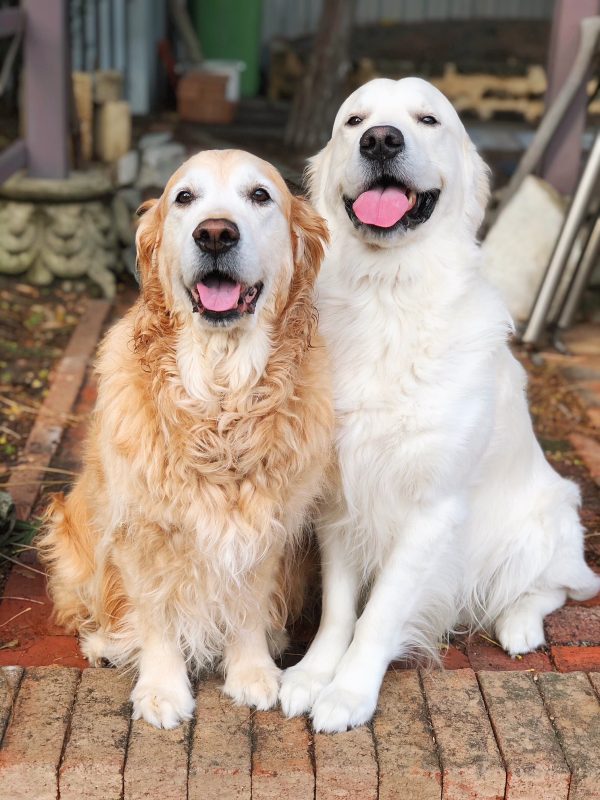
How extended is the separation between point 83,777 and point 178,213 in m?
1.23

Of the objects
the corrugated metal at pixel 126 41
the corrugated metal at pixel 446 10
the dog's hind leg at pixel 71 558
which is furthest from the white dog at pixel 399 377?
the corrugated metal at pixel 446 10

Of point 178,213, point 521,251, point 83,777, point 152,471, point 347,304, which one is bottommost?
point 521,251

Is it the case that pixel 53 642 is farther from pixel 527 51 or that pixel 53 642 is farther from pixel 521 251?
pixel 527 51

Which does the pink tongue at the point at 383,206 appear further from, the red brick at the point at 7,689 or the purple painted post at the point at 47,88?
the purple painted post at the point at 47,88

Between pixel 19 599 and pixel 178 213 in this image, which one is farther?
pixel 19 599

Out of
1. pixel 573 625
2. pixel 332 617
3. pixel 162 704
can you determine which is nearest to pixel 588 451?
pixel 573 625

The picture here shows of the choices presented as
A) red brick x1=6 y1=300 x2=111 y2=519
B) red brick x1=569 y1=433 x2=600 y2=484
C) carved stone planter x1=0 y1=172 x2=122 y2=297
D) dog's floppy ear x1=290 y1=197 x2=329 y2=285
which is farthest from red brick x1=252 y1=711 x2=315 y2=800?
carved stone planter x1=0 y1=172 x2=122 y2=297

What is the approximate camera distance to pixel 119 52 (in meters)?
8.50

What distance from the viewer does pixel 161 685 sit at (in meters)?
2.48

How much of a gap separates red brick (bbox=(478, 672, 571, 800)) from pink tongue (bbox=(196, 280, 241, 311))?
1081 mm

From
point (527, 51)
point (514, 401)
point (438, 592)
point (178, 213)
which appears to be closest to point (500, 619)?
point (438, 592)

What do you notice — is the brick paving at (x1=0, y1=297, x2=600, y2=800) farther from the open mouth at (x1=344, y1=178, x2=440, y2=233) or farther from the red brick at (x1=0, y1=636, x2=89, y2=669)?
the open mouth at (x1=344, y1=178, x2=440, y2=233)

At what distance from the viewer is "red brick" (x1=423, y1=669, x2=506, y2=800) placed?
2260 mm

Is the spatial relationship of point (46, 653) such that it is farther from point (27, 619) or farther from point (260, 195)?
point (260, 195)
